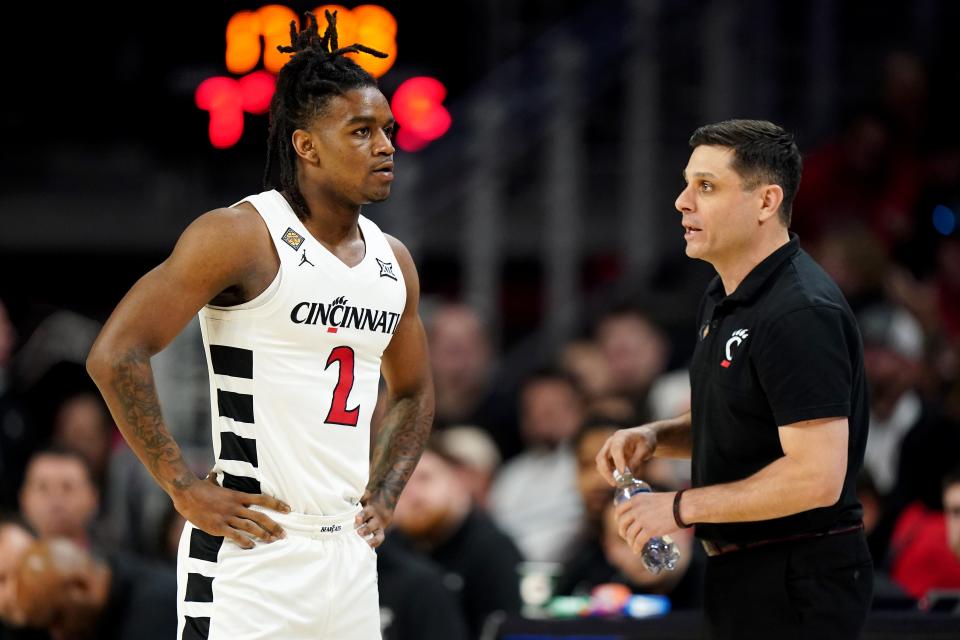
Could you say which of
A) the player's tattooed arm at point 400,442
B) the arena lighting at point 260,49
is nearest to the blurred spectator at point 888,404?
the arena lighting at point 260,49

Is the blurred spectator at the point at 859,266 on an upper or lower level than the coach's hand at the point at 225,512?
upper

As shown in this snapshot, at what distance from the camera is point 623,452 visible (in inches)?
170

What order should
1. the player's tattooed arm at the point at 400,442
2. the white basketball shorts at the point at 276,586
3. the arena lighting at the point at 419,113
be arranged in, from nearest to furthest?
the white basketball shorts at the point at 276,586 → the player's tattooed arm at the point at 400,442 → the arena lighting at the point at 419,113

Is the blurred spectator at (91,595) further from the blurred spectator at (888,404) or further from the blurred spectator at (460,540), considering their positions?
the blurred spectator at (888,404)

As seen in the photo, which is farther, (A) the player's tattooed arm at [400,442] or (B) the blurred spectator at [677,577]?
(B) the blurred spectator at [677,577]

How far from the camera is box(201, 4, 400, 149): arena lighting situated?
421 inches

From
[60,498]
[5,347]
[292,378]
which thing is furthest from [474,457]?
[292,378]

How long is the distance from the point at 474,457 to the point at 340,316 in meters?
4.50

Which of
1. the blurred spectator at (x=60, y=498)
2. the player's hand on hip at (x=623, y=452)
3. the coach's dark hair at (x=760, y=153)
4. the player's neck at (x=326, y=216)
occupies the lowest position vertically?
the blurred spectator at (x=60, y=498)

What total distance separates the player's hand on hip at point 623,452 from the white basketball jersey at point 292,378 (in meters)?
0.72

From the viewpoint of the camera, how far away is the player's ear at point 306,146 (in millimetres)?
4160

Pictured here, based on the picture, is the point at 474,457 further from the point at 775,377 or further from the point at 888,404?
the point at 775,377

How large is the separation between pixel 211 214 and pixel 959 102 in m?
7.90

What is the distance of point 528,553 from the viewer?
8820mm
